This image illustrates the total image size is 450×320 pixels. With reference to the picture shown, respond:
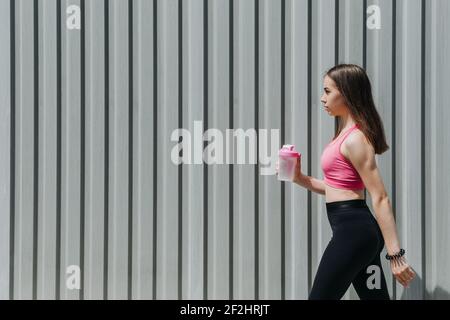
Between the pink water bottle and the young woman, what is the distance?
224 millimetres

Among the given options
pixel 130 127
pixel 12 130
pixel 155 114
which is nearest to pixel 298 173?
pixel 155 114

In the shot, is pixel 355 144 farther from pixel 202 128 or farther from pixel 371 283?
pixel 202 128

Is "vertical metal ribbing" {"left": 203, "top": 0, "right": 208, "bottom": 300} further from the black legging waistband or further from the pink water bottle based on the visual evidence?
the black legging waistband

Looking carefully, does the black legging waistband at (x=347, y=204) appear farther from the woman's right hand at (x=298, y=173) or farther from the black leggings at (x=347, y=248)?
the woman's right hand at (x=298, y=173)

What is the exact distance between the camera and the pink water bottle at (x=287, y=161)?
2939 mm

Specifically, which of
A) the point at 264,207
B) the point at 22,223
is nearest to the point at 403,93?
the point at 264,207

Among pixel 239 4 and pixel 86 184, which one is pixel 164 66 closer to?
pixel 239 4

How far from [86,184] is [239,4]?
59.0 inches

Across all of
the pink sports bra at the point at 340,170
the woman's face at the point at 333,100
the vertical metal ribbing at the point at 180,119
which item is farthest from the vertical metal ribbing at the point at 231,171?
the pink sports bra at the point at 340,170

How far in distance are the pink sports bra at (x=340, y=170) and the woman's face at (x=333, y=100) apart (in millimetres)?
138

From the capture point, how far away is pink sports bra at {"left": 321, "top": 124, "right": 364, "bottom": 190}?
269 centimetres

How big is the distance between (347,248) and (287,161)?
59 centimetres

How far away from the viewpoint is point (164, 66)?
349cm
